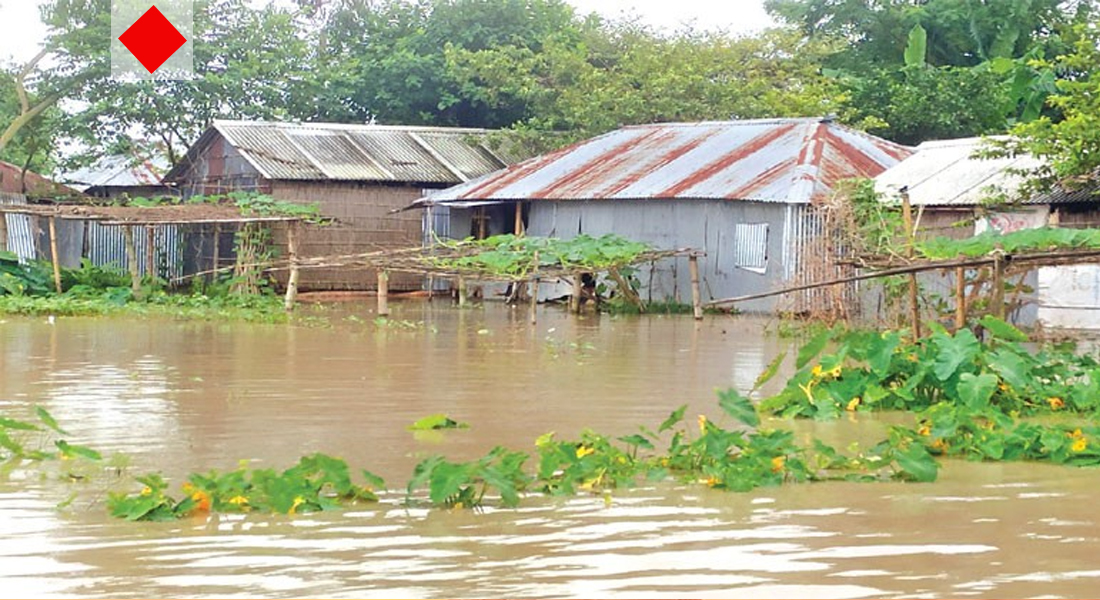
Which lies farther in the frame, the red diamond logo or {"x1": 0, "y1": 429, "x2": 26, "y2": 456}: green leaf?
the red diamond logo

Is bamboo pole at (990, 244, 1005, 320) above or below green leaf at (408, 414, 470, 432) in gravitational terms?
above

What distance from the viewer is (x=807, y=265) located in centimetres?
2033

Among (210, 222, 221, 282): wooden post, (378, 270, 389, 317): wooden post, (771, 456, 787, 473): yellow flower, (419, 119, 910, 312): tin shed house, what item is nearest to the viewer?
(771, 456, 787, 473): yellow flower

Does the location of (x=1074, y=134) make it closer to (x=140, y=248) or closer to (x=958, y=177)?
(x=958, y=177)

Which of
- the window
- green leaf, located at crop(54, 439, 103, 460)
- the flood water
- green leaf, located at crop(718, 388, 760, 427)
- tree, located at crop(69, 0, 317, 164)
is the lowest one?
the flood water

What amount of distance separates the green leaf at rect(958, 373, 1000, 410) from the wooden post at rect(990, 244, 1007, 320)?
161 centimetres

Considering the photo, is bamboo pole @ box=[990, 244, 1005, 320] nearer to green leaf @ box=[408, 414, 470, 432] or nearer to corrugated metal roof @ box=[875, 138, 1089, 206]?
green leaf @ box=[408, 414, 470, 432]

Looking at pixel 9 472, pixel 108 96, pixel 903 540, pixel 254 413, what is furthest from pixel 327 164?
pixel 903 540

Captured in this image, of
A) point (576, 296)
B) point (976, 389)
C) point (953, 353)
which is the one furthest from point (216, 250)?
point (976, 389)

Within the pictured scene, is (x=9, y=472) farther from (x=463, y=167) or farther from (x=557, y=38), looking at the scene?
(x=557, y=38)

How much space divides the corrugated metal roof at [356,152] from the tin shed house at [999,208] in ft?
35.0

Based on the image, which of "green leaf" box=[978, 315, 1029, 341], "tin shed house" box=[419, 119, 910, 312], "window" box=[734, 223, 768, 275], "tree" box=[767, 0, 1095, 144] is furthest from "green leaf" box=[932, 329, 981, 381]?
"tree" box=[767, 0, 1095, 144]

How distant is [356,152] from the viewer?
31.2m

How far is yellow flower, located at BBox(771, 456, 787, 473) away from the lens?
8.46 meters
